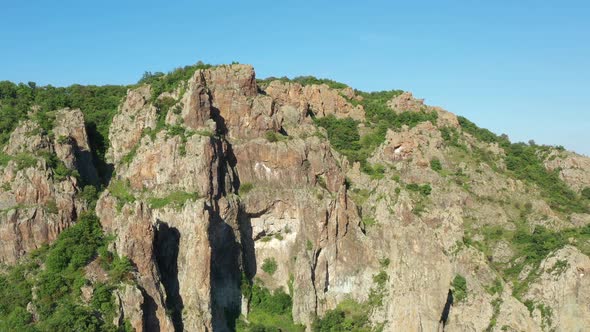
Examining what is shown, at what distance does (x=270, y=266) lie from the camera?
85.2 metres

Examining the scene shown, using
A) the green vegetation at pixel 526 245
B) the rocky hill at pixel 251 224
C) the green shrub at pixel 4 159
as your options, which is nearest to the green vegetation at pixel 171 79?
the rocky hill at pixel 251 224

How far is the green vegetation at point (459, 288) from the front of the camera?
263ft

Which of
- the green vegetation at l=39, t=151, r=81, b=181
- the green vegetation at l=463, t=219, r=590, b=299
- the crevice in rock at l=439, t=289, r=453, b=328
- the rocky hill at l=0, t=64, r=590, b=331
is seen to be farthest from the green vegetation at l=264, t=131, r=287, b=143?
the crevice in rock at l=439, t=289, r=453, b=328

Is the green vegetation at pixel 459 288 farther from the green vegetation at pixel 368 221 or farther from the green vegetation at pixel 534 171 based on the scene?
the green vegetation at pixel 534 171

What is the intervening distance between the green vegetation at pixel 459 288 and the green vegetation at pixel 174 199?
109 ft

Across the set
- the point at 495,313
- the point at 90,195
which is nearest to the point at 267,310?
the point at 90,195

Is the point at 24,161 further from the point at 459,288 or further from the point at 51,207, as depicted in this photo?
the point at 459,288

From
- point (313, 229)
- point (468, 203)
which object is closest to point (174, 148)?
point (313, 229)

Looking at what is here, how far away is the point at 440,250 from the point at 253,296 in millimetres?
23519

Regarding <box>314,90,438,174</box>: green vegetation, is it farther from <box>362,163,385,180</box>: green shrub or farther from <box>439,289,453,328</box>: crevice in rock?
<box>439,289,453,328</box>: crevice in rock

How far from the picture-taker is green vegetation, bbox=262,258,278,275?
85125 mm

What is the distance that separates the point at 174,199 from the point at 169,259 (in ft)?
23.7

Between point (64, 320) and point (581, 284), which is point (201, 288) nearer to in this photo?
point (64, 320)

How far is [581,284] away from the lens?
76.8 meters
